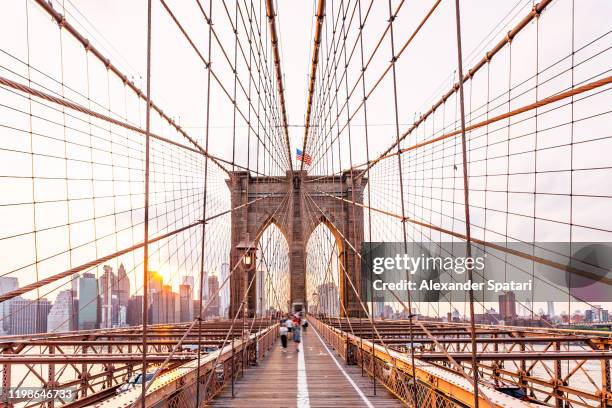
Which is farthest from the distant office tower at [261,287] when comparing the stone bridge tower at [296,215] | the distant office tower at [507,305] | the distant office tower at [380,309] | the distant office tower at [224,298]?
the distant office tower at [507,305]

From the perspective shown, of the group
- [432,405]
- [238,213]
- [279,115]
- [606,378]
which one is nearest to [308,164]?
[238,213]

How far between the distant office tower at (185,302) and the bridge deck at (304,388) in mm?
9150

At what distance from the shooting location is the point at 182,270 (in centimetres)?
1694

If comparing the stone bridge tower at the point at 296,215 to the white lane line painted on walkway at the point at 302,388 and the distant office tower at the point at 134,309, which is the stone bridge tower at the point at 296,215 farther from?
the white lane line painted on walkway at the point at 302,388

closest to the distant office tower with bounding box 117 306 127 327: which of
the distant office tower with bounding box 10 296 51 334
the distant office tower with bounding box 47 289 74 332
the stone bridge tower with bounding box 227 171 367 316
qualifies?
the distant office tower with bounding box 47 289 74 332

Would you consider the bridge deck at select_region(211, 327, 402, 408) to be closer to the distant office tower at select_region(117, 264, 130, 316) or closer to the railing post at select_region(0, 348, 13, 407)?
the railing post at select_region(0, 348, 13, 407)

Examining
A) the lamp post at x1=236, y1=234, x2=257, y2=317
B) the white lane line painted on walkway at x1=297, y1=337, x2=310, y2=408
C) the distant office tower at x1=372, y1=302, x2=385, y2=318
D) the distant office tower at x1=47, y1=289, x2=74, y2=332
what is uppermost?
the lamp post at x1=236, y1=234, x2=257, y2=317

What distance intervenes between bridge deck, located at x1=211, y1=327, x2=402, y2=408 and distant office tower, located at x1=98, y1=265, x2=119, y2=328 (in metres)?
3.74

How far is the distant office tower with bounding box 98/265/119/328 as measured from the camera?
9.86 metres

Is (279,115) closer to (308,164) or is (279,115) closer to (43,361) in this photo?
(308,164)

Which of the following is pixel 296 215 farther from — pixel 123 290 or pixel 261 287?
pixel 123 290

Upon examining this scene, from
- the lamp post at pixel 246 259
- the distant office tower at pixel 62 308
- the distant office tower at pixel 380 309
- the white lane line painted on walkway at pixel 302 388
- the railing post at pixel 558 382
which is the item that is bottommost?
the distant office tower at pixel 380 309

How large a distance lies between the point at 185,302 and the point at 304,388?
13.8 m

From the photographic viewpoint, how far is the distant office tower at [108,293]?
388 inches
